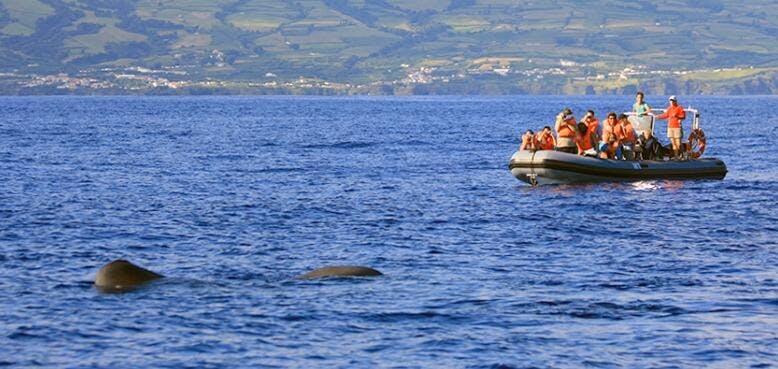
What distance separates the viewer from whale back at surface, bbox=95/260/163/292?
2191cm

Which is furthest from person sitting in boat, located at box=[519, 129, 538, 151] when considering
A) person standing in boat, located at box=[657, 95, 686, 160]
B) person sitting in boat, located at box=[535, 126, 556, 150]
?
person standing in boat, located at box=[657, 95, 686, 160]

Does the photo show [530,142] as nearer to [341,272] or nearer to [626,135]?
[626,135]

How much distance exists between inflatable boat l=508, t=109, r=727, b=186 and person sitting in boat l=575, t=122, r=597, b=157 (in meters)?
0.63

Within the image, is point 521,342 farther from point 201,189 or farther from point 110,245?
point 201,189

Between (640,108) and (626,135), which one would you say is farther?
(640,108)

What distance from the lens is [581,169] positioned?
40406mm

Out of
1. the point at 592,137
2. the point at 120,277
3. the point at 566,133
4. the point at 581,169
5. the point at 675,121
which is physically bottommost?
the point at 581,169

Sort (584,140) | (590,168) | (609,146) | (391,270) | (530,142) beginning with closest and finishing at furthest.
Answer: (391,270) → (590,168) → (584,140) → (609,146) → (530,142)

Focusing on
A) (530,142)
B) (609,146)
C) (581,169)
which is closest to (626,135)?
(609,146)

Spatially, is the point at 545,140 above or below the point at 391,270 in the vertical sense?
above

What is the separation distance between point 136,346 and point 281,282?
197 inches

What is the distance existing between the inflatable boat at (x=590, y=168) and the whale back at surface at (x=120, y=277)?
19.9 meters

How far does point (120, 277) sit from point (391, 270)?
4744 mm

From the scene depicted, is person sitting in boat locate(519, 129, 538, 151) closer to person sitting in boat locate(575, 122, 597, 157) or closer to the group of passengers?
the group of passengers
